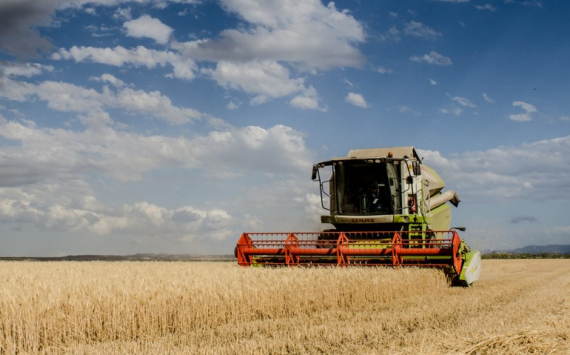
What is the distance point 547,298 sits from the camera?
8.78 meters

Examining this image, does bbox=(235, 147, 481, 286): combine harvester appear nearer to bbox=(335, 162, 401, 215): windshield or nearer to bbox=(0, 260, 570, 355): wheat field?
bbox=(335, 162, 401, 215): windshield

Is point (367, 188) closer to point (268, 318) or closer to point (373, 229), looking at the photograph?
point (373, 229)

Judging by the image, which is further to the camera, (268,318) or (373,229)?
(373,229)

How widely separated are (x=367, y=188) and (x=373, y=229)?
899mm

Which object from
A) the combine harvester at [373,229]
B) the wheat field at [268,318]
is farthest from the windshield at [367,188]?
the wheat field at [268,318]

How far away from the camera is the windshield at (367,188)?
12.0 metres

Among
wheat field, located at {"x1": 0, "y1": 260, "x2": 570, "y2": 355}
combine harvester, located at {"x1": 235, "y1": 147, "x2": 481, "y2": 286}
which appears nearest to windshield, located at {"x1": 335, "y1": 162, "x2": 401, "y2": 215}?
combine harvester, located at {"x1": 235, "y1": 147, "x2": 481, "y2": 286}

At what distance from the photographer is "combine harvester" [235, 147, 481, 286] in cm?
1084

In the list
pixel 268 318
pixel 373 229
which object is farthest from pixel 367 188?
pixel 268 318

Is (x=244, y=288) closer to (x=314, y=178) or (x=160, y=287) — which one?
(x=160, y=287)

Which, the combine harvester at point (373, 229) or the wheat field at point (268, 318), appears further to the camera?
the combine harvester at point (373, 229)

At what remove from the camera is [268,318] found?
24.1ft

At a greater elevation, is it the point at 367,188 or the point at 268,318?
the point at 367,188

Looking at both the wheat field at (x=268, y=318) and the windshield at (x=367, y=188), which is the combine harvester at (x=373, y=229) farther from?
the wheat field at (x=268, y=318)
